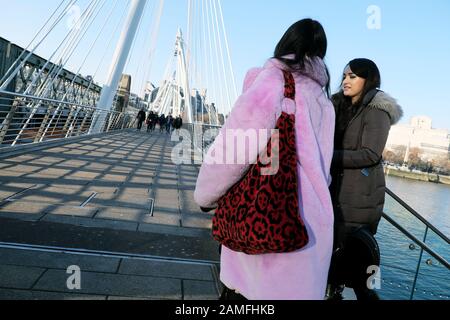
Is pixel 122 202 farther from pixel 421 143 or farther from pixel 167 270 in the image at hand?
pixel 421 143

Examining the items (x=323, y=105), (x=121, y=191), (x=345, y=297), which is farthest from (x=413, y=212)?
(x=121, y=191)

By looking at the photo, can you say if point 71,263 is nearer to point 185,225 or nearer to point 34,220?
point 34,220

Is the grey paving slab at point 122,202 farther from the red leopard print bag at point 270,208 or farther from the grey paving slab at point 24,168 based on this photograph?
the red leopard print bag at point 270,208

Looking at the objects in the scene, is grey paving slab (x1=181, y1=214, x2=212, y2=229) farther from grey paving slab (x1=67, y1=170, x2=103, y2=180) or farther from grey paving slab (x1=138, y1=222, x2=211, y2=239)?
grey paving slab (x1=67, y1=170, x2=103, y2=180)

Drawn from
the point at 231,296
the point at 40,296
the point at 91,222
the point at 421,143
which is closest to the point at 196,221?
the point at 91,222

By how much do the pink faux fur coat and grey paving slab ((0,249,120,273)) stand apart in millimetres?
1597

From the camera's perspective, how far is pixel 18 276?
8.44 ft

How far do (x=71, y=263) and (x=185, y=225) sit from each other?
1617 mm

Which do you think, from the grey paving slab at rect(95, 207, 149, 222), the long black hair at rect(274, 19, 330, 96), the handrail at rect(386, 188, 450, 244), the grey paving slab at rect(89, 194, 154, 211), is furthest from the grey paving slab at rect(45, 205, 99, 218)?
the long black hair at rect(274, 19, 330, 96)

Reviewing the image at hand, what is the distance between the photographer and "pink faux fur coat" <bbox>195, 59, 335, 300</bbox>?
1.51 m

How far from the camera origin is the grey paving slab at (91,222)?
385cm

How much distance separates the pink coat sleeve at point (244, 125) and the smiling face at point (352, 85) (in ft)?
3.04
